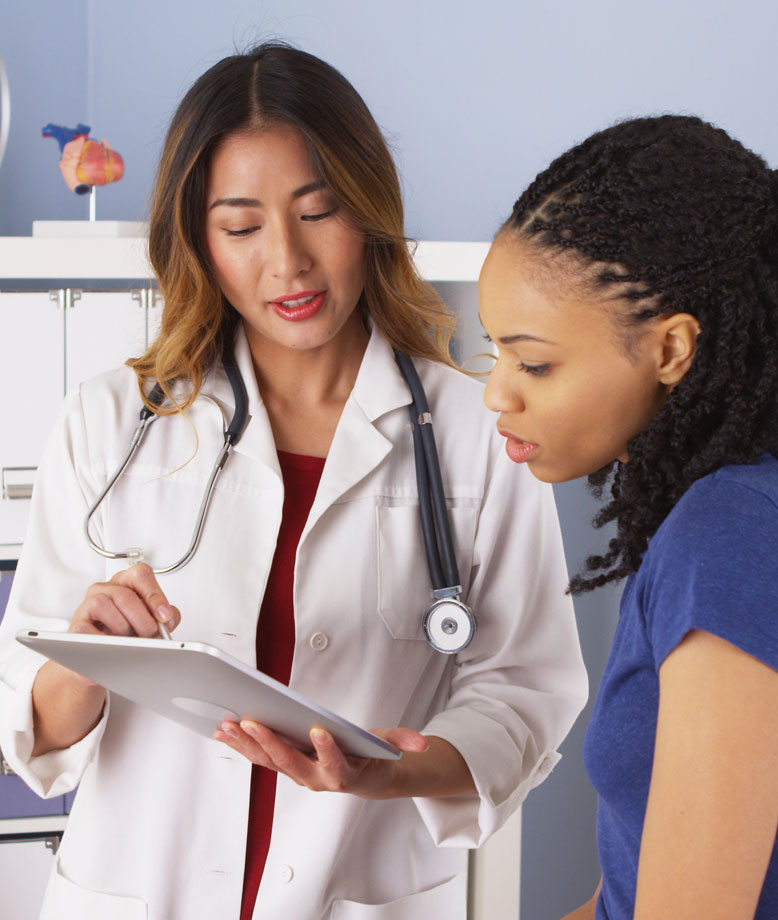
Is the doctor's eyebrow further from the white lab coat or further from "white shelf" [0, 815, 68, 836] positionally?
"white shelf" [0, 815, 68, 836]

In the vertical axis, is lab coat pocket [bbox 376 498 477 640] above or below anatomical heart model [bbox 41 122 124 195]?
below

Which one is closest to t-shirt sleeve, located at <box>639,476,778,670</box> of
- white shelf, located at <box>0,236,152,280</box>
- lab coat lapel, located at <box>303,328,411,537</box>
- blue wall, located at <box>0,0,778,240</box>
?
lab coat lapel, located at <box>303,328,411,537</box>

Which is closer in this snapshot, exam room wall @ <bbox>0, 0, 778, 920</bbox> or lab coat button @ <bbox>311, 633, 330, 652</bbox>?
lab coat button @ <bbox>311, 633, 330, 652</bbox>

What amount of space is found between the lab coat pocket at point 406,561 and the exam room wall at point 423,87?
2.69 ft

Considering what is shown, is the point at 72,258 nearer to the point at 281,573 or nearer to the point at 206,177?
the point at 206,177

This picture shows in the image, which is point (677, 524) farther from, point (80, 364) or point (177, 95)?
point (177, 95)

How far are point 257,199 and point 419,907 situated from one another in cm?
77

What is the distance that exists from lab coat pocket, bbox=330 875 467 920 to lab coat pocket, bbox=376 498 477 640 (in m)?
0.28

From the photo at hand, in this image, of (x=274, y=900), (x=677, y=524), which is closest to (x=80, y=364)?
(x=274, y=900)

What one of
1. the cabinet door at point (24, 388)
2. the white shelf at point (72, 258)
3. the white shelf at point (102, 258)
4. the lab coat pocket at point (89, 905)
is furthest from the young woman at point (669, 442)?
the cabinet door at point (24, 388)

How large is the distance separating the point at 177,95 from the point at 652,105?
915mm

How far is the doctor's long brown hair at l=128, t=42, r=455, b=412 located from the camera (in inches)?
42.6

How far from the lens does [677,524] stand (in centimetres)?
62

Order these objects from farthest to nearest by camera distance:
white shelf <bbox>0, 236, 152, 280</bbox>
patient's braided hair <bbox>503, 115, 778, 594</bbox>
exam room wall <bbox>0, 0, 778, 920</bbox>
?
exam room wall <bbox>0, 0, 778, 920</bbox> → white shelf <bbox>0, 236, 152, 280</bbox> → patient's braided hair <bbox>503, 115, 778, 594</bbox>
